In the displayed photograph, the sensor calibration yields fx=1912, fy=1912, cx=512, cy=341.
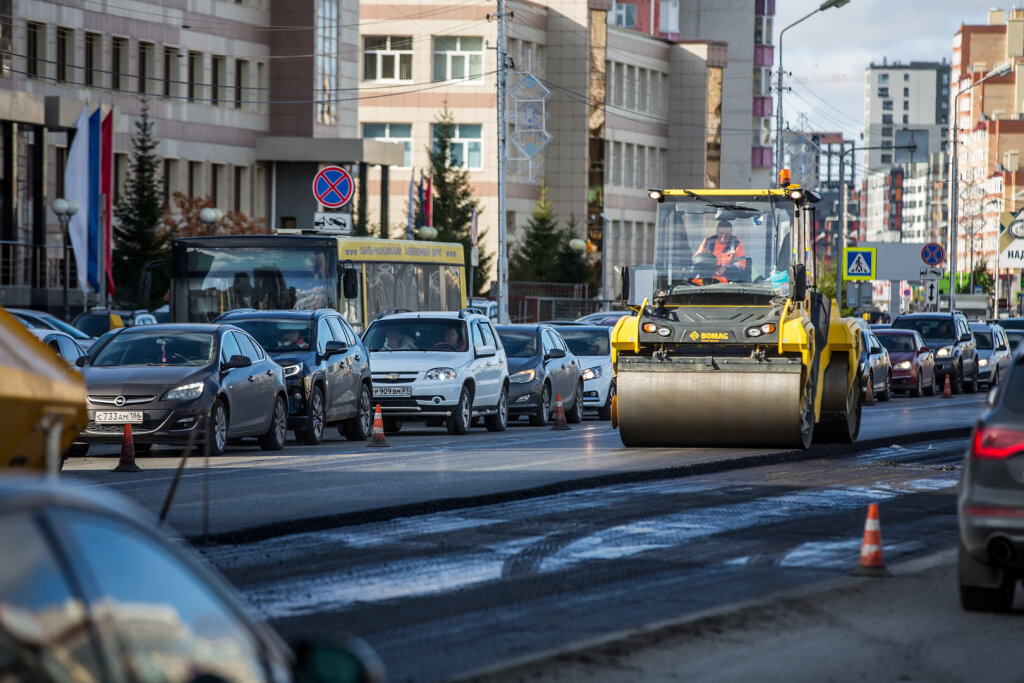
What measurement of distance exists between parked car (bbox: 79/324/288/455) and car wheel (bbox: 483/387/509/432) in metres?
5.58

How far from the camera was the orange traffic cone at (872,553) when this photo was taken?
1088 cm

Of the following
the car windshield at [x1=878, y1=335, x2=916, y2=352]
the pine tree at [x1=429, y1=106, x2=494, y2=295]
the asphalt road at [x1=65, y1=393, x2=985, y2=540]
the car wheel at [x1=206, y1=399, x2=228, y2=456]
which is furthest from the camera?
the pine tree at [x1=429, y1=106, x2=494, y2=295]

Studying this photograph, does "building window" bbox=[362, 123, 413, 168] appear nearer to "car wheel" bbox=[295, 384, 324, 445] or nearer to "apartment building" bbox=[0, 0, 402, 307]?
"apartment building" bbox=[0, 0, 402, 307]

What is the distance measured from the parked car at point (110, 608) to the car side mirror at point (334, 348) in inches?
792

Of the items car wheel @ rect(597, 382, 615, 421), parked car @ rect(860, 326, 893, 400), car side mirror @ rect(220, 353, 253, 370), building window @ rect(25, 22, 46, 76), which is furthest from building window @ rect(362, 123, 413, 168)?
car side mirror @ rect(220, 353, 253, 370)

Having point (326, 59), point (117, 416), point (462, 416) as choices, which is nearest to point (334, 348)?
point (462, 416)

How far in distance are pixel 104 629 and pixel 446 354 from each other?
23271 millimetres

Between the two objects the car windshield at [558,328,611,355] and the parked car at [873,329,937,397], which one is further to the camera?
the parked car at [873,329,937,397]

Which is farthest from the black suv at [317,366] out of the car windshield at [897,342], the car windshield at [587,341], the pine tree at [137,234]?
the pine tree at [137,234]

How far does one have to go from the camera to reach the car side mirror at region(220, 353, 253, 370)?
20672 millimetres

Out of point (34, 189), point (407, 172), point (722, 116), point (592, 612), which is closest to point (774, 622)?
point (592, 612)

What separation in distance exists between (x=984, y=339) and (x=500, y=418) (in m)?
26.7

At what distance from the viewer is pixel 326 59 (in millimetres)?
73938

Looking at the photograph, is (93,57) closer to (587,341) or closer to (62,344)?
(587,341)
